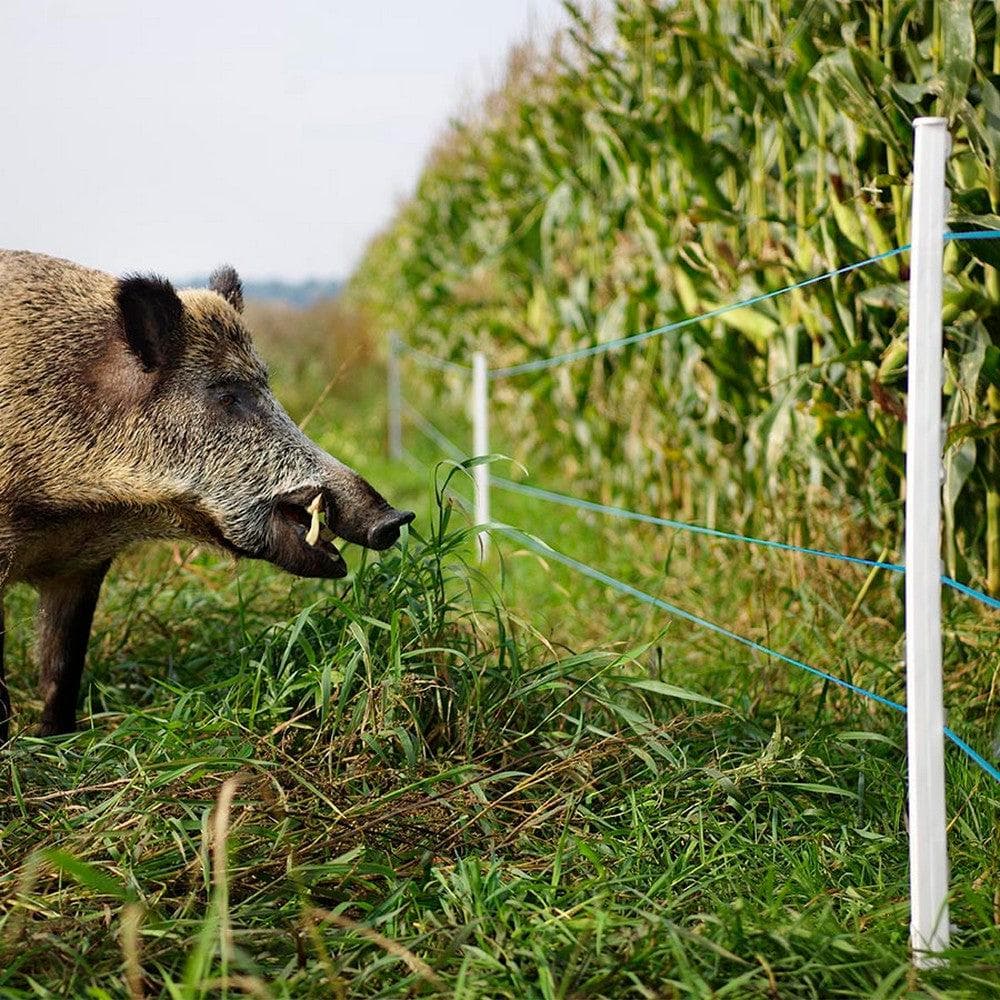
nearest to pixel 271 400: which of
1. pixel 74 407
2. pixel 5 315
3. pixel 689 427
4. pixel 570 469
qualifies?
pixel 74 407

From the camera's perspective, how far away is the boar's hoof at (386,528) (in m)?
3.09

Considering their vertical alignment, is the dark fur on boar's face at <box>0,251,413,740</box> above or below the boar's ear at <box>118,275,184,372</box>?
below

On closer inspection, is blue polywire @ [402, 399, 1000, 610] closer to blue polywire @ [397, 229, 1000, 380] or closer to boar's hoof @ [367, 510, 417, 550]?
blue polywire @ [397, 229, 1000, 380]

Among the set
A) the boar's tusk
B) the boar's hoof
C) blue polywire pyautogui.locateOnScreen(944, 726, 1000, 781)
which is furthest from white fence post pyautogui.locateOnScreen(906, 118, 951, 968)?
the boar's tusk

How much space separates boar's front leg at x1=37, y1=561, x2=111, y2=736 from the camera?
3.32 meters

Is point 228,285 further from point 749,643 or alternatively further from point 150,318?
point 749,643

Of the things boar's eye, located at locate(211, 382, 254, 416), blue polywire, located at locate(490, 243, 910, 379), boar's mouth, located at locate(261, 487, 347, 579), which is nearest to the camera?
blue polywire, located at locate(490, 243, 910, 379)

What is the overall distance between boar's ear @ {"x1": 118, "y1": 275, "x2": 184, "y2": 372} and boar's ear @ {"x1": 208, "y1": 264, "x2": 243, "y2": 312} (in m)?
0.49

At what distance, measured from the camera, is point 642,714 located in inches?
124

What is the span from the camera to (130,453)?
126 inches

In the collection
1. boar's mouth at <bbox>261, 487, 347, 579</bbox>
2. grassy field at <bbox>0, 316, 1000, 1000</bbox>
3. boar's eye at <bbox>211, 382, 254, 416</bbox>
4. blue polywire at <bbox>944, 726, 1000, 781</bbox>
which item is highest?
boar's eye at <bbox>211, 382, 254, 416</bbox>

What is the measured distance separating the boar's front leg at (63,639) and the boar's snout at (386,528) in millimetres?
844

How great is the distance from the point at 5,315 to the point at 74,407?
0.31 meters

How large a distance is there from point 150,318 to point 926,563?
205 cm
